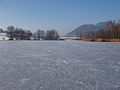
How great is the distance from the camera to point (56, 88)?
3.32 metres

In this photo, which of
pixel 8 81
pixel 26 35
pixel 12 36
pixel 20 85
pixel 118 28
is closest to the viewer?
pixel 20 85

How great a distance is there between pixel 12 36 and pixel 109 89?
79761mm

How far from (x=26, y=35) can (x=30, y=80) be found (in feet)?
276

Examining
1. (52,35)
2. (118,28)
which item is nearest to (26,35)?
(52,35)

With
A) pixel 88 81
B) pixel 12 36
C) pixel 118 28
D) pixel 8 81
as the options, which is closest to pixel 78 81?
pixel 88 81

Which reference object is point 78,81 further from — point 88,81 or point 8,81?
point 8,81

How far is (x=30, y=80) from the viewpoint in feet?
13.0

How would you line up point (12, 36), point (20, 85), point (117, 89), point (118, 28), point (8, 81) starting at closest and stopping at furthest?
point (117, 89)
point (20, 85)
point (8, 81)
point (118, 28)
point (12, 36)

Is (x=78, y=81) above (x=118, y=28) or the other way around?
the other way around

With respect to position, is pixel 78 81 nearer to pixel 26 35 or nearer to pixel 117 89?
pixel 117 89

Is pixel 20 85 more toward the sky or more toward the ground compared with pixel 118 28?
more toward the ground

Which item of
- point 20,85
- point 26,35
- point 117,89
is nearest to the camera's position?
point 117,89

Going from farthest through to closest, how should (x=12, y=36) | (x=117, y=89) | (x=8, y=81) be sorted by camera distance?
(x=12, y=36) < (x=8, y=81) < (x=117, y=89)

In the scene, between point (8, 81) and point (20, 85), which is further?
point (8, 81)
